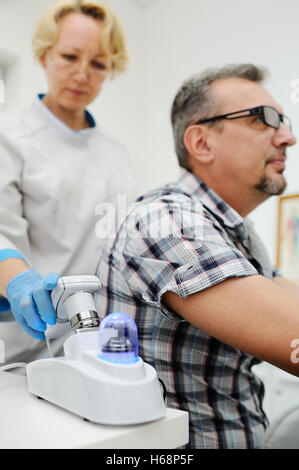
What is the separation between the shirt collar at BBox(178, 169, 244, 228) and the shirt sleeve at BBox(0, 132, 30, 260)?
0.41 metres

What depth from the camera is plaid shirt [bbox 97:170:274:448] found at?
0.74 meters

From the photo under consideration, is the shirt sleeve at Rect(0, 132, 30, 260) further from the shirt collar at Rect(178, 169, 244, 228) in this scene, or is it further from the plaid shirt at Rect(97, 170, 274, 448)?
the shirt collar at Rect(178, 169, 244, 228)

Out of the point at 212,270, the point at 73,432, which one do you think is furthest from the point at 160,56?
the point at 73,432

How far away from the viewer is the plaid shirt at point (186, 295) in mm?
739

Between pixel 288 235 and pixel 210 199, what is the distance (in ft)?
2.58

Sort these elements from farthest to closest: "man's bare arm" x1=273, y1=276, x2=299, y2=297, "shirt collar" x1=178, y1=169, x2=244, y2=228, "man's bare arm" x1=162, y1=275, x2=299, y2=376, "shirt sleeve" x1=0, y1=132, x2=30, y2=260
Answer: "man's bare arm" x1=273, y1=276, x2=299, y2=297 → "shirt sleeve" x1=0, y1=132, x2=30, y2=260 → "shirt collar" x1=178, y1=169, x2=244, y2=228 → "man's bare arm" x1=162, y1=275, x2=299, y2=376

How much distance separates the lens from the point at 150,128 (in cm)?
189

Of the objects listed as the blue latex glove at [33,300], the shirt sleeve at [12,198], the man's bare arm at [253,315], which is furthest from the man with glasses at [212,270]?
the shirt sleeve at [12,198]

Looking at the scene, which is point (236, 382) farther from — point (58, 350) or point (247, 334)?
point (58, 350)

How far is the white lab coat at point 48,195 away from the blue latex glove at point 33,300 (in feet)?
0.81

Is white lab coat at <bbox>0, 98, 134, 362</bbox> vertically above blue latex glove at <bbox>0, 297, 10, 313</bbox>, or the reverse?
white lab coat at <bbox>0, 98, 134, 362</bbox>

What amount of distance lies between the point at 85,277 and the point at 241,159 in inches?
22.7

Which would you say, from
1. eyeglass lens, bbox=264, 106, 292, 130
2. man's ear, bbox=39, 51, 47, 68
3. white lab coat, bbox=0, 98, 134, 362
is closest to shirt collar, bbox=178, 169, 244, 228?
eyeglass lens, bbox=264, 106, 292, 130

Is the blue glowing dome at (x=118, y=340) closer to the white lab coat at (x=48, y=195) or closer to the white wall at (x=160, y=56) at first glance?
the white lab coat at (x=48, y=195)
